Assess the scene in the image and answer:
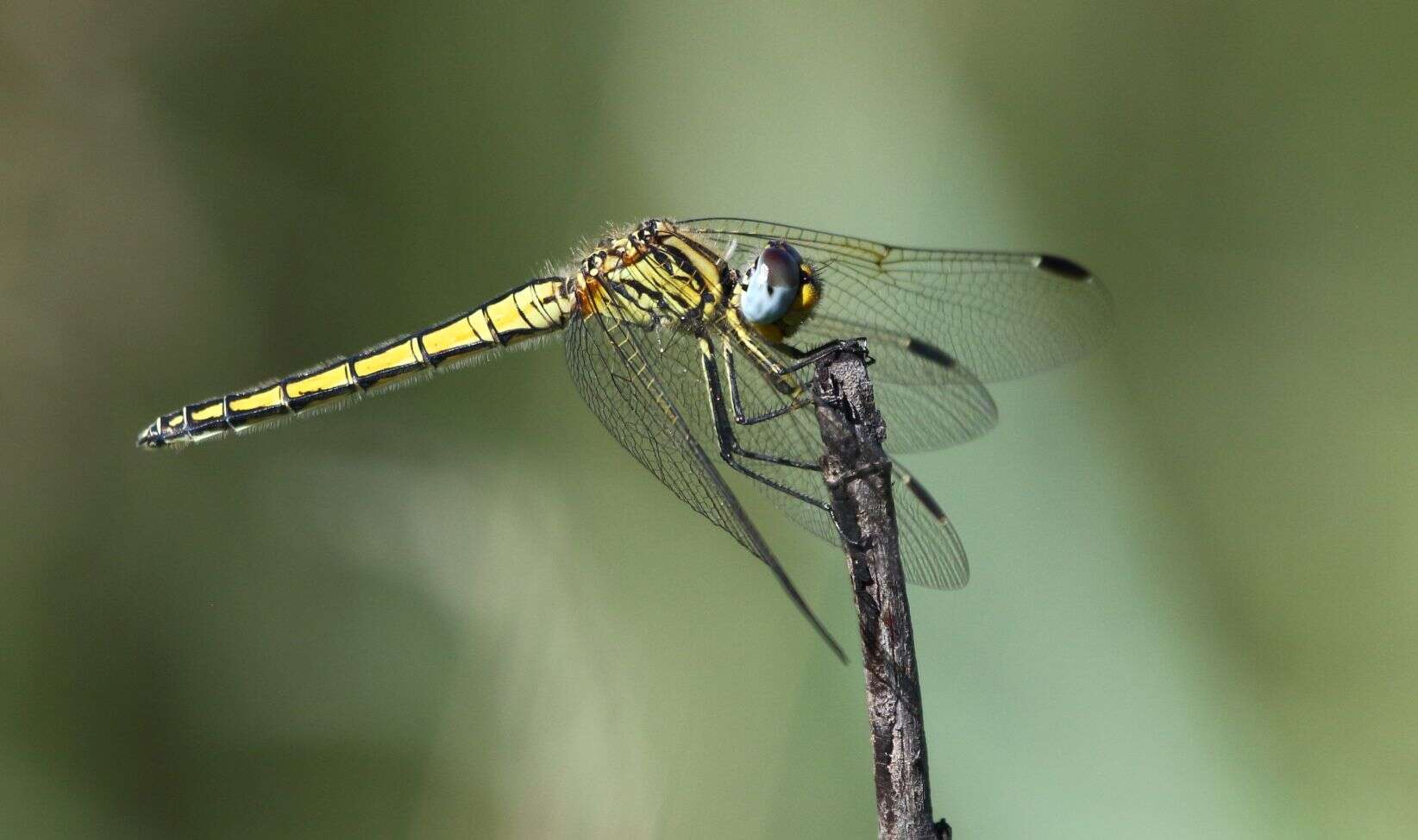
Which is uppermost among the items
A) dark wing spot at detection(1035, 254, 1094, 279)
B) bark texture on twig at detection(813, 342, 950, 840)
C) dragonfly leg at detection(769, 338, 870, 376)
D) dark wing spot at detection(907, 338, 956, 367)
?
dark wing spot at detection(1035, 254, 1094, 279)

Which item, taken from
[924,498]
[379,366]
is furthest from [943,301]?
[379,366]

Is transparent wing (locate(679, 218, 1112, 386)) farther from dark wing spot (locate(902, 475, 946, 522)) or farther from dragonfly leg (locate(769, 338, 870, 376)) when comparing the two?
dark wing spot (locate(902, 475, 946, 522))

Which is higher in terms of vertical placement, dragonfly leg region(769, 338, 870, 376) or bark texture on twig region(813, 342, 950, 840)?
dragonfly leg region(769, 338, 870, 376)

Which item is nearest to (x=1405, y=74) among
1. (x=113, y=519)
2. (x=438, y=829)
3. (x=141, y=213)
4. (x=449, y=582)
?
(x=449, y=582)

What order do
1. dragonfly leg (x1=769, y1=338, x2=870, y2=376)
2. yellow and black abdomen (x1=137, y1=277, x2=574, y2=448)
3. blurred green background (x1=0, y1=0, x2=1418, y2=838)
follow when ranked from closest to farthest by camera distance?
1. dragonfly leg (x1=769, y1=338, x2=870, y2=376)
2. blurred green background (x1=0, y1=0, x2=1418, y2=838)
3. yellow and black abdomen (x1=137, y1=277, x2=574, y2=448)

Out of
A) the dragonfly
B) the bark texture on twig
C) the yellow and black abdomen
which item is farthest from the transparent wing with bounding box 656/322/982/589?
the yellow and black abdomen

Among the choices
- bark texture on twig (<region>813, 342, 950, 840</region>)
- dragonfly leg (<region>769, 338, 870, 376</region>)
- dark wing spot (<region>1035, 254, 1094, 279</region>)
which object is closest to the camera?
bark texture on twig (<region>813, 342, 950, 840</region>)

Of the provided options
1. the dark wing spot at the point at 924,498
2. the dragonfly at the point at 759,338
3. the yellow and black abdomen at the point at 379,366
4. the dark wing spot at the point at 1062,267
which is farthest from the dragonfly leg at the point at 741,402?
the dark wing spot at the point at 1062,267
